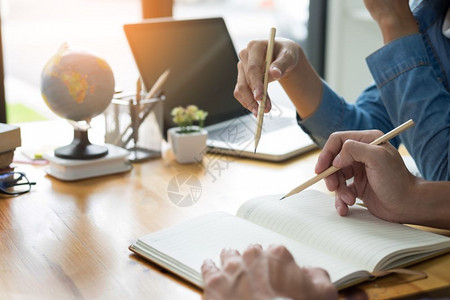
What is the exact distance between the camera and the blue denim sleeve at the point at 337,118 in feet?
4.55

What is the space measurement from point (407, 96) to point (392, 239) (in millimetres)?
385

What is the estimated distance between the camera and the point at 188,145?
1429 millimetres

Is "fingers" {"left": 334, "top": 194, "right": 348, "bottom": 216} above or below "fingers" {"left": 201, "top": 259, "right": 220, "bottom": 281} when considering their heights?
above

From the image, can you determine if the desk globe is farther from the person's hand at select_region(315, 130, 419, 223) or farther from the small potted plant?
the person's hand at select_region(315, 130, 419, 223)

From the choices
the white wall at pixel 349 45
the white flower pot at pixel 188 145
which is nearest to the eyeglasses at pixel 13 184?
the white flower pot at pixel 188 145

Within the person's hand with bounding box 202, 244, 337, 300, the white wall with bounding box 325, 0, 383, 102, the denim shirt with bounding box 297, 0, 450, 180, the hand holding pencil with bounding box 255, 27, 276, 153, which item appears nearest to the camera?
the person's hand with bounding box 202, 244, 337, 300

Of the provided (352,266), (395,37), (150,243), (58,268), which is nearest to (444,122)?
(395,37)

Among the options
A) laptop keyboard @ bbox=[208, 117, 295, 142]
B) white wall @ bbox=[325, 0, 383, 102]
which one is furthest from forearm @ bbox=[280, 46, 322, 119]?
white wall @ bbox=[325, 0, 383, 102]

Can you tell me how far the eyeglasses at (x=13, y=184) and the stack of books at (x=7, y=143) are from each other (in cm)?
1

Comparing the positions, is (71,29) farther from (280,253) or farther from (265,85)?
(280,253)

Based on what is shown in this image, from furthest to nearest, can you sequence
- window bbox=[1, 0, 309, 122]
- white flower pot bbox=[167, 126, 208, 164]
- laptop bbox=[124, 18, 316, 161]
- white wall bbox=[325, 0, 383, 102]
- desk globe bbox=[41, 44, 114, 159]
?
window bbox=[1, 0, 309, 122] → white wall bbox=[325, 0, 383, 102] → laptop bbox=[124, 18, 316, 161] → white flower pot bbox=[167, 126, 208, 164] → desk globe bbox=[41, 44, 114, 159]

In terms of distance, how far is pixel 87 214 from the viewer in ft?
3.70

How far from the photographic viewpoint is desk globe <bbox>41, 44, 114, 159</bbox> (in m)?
1.32

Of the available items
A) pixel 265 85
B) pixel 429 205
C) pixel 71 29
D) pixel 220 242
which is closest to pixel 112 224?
pixel 220 242
